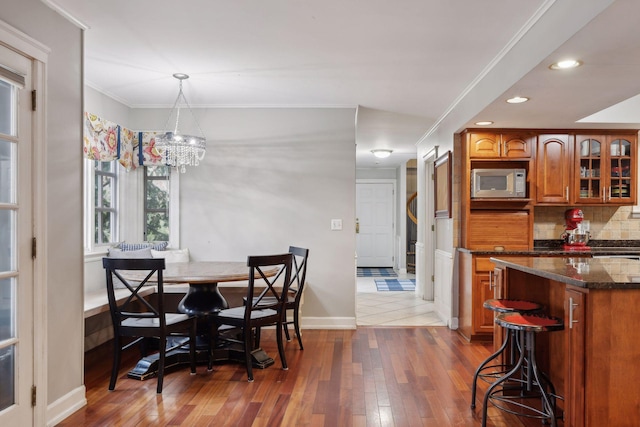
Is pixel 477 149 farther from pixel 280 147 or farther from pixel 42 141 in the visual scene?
pixel 42 141

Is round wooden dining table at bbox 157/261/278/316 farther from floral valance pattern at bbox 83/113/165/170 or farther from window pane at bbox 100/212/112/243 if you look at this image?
floral valance pattern at bbox 83/113/165/170

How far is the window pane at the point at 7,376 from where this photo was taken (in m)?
2.27

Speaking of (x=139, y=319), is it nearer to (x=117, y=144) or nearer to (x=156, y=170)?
(x=117, y=144)

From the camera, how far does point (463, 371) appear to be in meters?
3.57

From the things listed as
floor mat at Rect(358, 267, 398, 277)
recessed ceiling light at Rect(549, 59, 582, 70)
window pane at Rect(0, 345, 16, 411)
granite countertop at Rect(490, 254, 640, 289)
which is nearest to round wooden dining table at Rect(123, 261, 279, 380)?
window pane at Rect(0, 345, 16, 411)

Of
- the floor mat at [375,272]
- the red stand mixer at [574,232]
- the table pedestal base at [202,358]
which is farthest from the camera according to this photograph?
Result: the floor mat at [375,272]

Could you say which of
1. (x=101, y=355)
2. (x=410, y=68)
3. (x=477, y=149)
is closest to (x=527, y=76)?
(x=410, y=68)

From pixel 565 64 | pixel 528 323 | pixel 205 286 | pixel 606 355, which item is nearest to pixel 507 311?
pixel 528 323

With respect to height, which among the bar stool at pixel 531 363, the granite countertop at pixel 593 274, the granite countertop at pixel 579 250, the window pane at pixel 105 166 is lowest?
the bar stool at pixel 531 363

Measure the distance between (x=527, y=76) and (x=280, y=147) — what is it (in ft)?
8.63

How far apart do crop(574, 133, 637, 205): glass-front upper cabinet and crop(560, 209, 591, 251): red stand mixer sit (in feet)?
0.79

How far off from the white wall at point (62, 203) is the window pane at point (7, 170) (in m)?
0.19

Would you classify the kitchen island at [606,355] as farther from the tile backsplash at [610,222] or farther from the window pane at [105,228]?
the window pane at [105,228]

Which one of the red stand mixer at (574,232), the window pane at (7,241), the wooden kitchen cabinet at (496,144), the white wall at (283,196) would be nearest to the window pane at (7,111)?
the window pane at (7,241)
